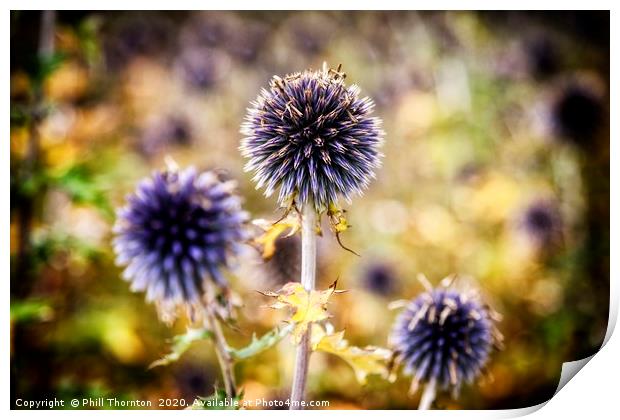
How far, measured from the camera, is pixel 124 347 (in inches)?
72.5

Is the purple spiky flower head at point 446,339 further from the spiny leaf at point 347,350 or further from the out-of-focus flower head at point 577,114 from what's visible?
the out-of-focus flower head at point 577,114

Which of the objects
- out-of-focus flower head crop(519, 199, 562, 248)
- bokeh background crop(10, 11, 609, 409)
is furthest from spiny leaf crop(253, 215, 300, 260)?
out-of-focus flower head crop(519, 199, 562, 248)

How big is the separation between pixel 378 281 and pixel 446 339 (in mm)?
748

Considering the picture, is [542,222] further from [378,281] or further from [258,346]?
[258,346]

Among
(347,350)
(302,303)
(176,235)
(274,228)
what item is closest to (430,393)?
(347,350)

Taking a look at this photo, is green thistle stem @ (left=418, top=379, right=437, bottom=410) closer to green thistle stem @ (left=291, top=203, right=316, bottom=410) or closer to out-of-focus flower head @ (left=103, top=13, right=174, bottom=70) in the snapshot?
green thistle stem @ (left=291, top=203, right=316, bottom=410)

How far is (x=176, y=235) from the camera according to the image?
1065 millimetres

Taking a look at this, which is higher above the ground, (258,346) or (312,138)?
(312,138)

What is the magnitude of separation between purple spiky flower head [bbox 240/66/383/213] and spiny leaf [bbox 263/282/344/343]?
170 mm

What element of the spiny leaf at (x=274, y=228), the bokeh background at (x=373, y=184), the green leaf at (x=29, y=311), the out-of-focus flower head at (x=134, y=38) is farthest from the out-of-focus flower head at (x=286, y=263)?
the out-of-focus flower head at (x=134, y=38)

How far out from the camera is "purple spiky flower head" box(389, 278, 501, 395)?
1307mm

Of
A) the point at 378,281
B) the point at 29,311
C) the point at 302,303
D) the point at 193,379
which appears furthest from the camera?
the point at 378,281

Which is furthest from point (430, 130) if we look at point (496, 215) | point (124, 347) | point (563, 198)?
point (124, 347)
